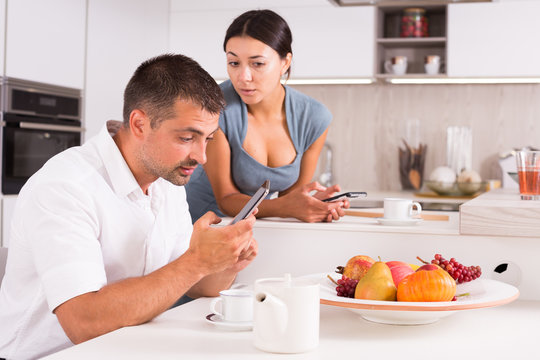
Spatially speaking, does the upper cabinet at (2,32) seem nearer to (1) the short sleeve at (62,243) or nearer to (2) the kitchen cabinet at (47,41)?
(2) the kitchen cabinet at (47,41)

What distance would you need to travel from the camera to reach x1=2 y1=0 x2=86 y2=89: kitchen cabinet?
2.87m

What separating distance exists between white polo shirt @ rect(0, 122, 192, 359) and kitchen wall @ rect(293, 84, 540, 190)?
2922mm

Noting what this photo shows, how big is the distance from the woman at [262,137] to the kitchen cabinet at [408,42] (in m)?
1.85

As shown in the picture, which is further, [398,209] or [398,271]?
[398,209]

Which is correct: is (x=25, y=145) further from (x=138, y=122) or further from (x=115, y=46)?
(x=138, y=122)

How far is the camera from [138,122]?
131cm

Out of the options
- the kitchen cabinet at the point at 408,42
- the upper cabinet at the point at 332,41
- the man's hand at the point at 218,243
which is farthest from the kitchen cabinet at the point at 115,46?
the man's hand at the point at 218,243

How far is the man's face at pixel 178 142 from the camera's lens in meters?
1.28

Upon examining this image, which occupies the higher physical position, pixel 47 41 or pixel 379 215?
pixel 47 41

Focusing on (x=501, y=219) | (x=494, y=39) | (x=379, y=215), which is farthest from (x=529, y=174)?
(x=494, y=39)

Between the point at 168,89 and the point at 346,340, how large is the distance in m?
0.58

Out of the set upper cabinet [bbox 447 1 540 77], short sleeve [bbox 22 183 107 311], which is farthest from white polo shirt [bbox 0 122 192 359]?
upper cabinet [bbox 447 1 540 77]

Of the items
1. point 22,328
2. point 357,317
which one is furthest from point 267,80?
point 22,328

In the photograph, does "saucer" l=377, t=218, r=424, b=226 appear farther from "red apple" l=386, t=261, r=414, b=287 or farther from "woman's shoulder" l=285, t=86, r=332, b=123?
"woman's shoulder" l=285, t=86, r=332, b=123
